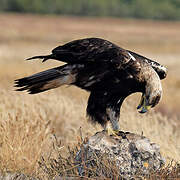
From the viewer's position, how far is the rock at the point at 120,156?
4.99 m

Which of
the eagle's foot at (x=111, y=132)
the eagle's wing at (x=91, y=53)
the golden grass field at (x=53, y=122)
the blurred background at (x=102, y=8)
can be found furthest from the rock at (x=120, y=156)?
the blurred background at (x=102, y=8)

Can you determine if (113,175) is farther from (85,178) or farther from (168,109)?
(168,109)

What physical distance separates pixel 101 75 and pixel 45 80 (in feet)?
1.88

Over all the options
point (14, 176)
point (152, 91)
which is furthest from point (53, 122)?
point (152, 91)

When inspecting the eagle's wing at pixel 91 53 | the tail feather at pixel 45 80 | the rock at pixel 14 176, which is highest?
the eagle's wing at pixel 91 53

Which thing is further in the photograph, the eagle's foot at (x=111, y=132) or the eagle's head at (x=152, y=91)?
the eagle's foot at (x=111, y=132)

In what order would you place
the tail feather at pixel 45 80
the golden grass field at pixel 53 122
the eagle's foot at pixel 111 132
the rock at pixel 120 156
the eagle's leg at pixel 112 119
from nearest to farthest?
the rock at pixel 120 156 < the tail feather at pixel 45 80 < the eagle's foot at pixel 111 132 < the eagle's leg at pixel 112 119 < the golden grass field at pixel 53 122

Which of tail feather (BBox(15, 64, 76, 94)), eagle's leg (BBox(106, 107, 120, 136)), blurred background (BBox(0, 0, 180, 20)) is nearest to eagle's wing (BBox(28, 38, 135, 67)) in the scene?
tail feather (BBox(15, 64, 76, 94))

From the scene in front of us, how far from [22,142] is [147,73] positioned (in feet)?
5.67

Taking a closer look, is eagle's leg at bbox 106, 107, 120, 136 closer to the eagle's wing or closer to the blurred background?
the eagle's wing

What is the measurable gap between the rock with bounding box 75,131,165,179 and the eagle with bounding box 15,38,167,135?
0.39 metres

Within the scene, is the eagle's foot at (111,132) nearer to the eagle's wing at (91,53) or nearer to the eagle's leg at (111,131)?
the eagle's leg at (111,131)

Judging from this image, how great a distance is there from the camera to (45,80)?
5.43 metres

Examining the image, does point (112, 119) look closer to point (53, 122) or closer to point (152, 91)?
point (152, 91)
